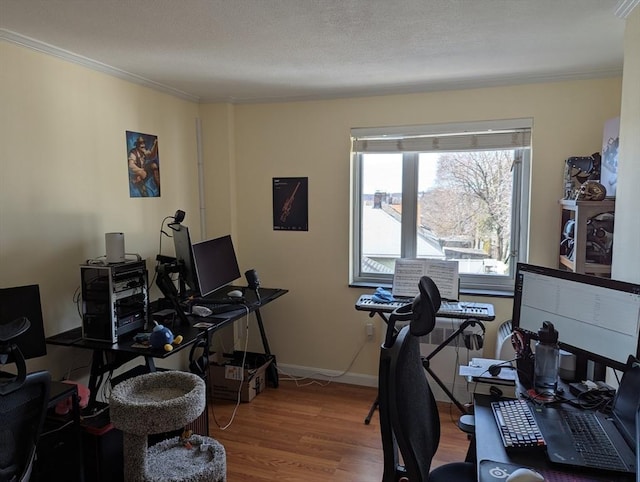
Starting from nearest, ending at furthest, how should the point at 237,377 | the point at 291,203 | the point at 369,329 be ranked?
the point at 237,377, the point at 369,329, the point at 291,203

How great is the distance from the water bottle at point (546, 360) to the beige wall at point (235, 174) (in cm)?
156

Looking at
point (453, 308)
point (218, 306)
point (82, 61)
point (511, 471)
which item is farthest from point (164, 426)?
point (82, 61)

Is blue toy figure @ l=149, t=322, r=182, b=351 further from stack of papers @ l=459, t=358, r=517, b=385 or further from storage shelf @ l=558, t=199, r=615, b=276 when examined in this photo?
storage shelf @ l=558, t=199, r=615, b=276

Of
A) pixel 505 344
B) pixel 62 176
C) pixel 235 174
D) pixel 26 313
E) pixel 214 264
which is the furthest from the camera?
pixel 235 174

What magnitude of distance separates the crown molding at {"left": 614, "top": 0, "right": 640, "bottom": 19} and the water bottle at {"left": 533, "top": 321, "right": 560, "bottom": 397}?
54.6 inches

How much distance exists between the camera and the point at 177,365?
3.61 m

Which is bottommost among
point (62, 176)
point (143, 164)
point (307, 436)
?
point (307, 436)

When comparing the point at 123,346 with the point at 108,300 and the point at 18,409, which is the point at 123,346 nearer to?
the point at 108,300

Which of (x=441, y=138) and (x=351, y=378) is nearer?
(x=441, y=138)

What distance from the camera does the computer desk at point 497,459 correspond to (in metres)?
1.24

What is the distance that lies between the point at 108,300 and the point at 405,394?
1.77 meters

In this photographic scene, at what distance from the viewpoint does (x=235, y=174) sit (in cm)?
384

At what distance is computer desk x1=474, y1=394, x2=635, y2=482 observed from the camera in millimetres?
1236

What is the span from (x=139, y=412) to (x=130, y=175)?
5.75 feet
